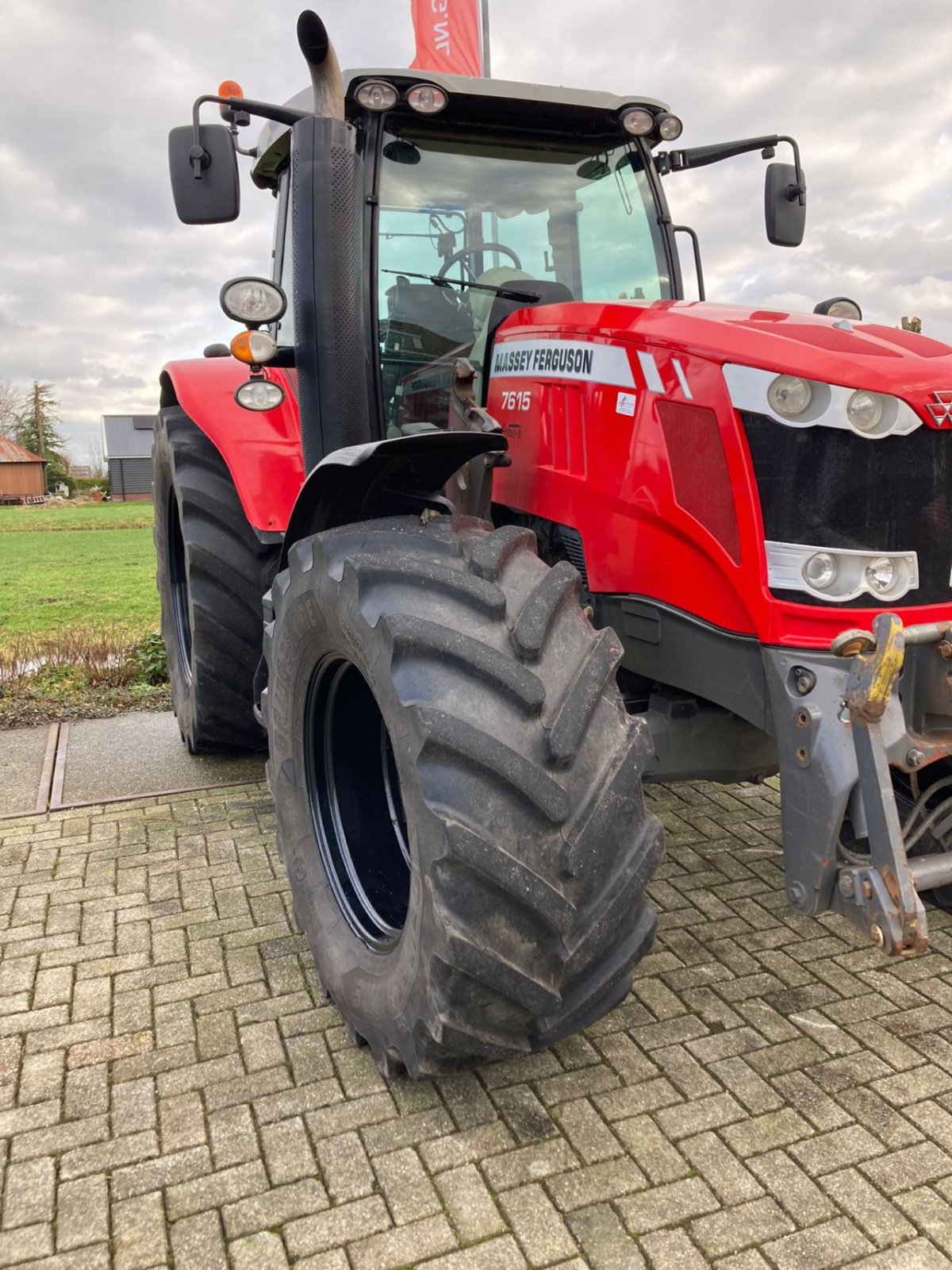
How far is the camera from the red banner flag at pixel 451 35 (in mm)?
7211

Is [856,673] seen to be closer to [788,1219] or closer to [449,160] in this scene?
[788,1219]

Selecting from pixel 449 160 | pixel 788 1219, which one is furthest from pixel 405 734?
pixel 449 160

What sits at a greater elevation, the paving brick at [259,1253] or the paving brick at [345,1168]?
the paving brick at [345,1168]

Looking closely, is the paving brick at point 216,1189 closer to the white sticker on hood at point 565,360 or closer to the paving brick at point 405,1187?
the paving brick at point 405,1187

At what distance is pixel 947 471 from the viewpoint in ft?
7.10

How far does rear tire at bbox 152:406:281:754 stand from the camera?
150 inches

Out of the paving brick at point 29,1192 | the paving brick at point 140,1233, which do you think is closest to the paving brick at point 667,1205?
the paving brick at point 140,1233

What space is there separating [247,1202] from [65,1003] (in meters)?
0.96

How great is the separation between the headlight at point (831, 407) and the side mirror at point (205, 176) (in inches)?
63.8

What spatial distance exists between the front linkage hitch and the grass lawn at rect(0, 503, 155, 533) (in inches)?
955

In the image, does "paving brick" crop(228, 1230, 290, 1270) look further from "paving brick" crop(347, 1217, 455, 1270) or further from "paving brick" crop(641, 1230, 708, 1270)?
"paving brick" crop(641, 1230, 708, 1270)

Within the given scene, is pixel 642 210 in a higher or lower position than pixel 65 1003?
higher

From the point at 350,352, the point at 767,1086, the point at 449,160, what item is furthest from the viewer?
the point at 449,160

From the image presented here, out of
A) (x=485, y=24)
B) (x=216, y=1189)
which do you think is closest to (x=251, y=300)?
(x=216, y=1189)
